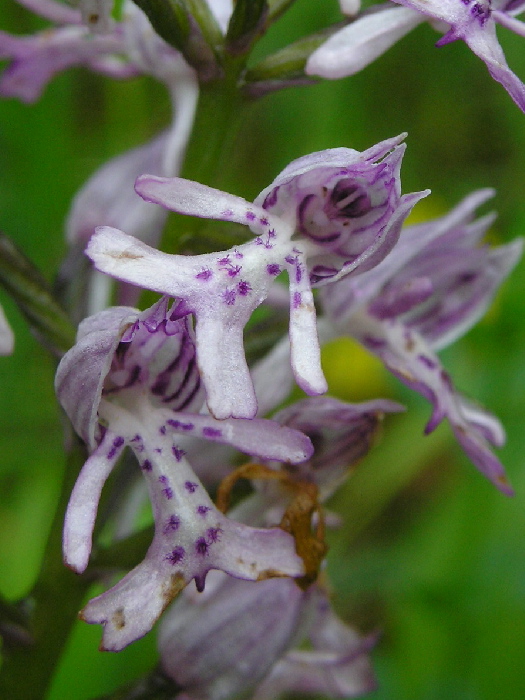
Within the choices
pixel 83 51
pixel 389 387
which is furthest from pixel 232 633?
pixel 389 387

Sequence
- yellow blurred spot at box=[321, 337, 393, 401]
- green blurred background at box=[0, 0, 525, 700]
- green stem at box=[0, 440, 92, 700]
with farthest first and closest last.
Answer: yellow blurred spot at box=[321, 337, 393, 401] → green blurred background at box=[0, 0, 525, 700] → green stem at box=[0, 440, 92, 700]

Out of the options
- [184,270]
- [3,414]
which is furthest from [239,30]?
[3,414]

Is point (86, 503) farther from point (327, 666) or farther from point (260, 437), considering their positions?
point (327, 666)

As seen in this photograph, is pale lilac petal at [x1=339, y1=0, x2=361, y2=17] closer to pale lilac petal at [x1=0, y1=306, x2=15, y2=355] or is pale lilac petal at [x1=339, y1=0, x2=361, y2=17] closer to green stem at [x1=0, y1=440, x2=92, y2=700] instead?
pale lilac petal at [x1=0, y1=306, x2=15, y2=355]

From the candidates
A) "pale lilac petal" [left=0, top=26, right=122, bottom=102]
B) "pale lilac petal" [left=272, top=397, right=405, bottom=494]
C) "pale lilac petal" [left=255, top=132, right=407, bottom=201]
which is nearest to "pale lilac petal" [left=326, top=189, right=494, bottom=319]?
"pale lilac petal" [left=272, top=397, right=405, bottom=494]

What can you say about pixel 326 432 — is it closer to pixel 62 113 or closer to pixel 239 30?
pixel 239 30

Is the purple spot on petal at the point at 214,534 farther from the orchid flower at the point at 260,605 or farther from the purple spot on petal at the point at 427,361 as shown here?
the purple spot on petal at the point at 427,361
